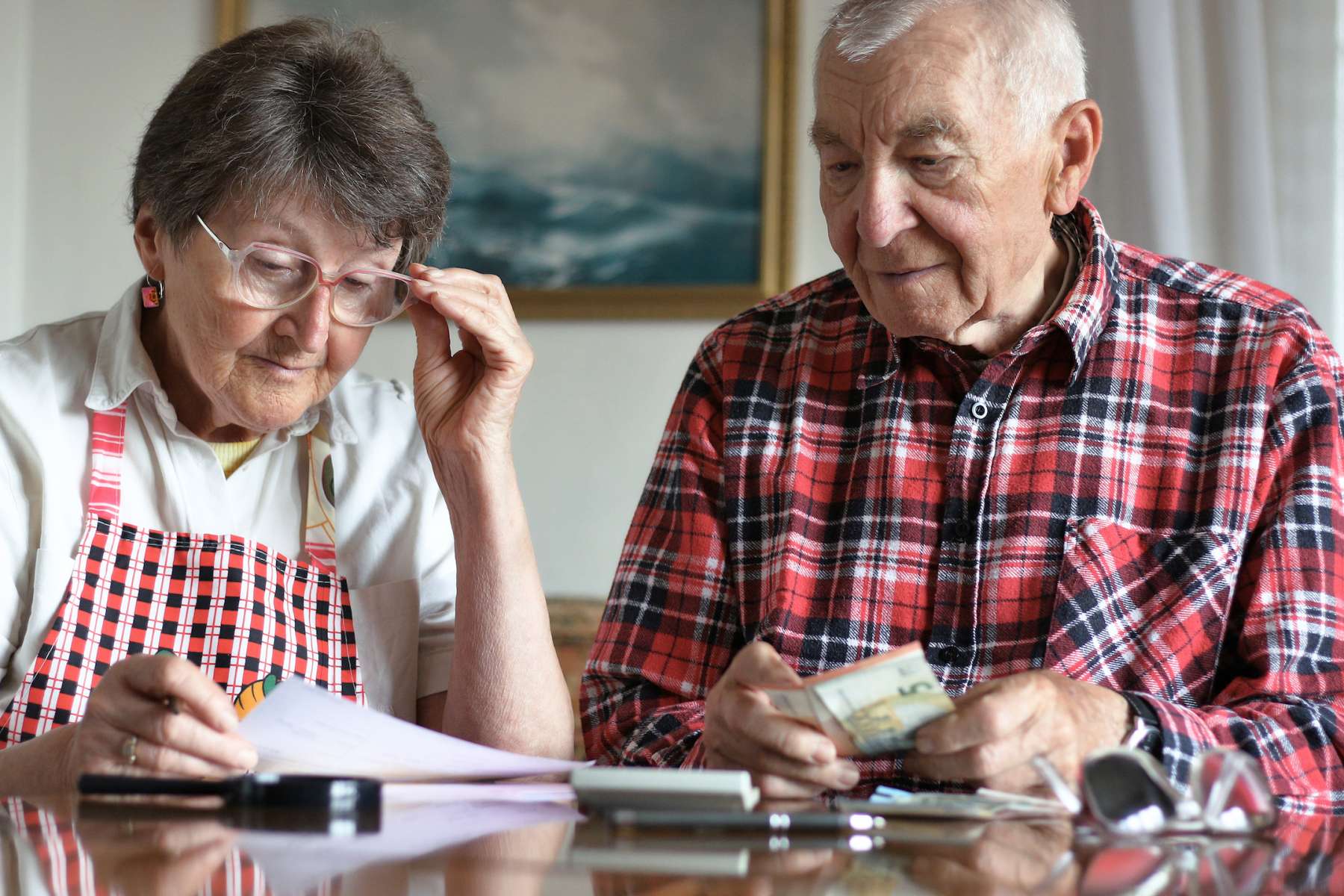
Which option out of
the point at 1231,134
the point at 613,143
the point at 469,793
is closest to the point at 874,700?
the point at 469,793

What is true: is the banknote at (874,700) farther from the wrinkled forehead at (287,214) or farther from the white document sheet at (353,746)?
the wrinkled forehead at (287,214)

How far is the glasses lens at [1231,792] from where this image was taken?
873 millimetres

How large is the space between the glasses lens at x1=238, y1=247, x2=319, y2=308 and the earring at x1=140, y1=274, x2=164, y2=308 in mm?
186

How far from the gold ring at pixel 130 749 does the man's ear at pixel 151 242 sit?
678 millimetres

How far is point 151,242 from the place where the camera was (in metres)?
1.57

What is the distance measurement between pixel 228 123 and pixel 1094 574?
3.50 feet

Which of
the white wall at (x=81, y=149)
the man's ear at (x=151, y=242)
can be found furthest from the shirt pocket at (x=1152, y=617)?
the white wall at (x=81, y=149)

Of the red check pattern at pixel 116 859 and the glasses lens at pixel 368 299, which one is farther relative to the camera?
the glasses lens at pixel 368 299

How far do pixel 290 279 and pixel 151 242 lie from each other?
22cm

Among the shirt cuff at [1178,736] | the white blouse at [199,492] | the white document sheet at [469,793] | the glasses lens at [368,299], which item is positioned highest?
the glasses lens at [368,299]

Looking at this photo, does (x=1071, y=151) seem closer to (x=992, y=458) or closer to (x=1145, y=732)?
(x=992, y=458)

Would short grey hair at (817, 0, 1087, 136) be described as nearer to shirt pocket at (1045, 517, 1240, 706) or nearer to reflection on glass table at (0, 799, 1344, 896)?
shirt pocket at (1045, 517, 1240, 706)

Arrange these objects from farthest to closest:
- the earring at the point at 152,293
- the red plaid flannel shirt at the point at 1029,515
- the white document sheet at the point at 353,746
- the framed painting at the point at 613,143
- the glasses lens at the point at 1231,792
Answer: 1. the framed painting at the point at 613,143
2. the earring at the point at 152,293
3. the red plaid flannel shirt at the point at 1029,515
4. the white document sheet at the point at 353,746
5. the glasses lens at the point at 1231,792

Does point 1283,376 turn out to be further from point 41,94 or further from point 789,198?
point 41,94
